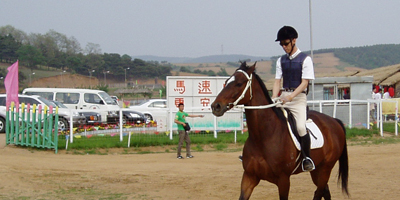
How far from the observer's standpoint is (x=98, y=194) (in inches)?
329

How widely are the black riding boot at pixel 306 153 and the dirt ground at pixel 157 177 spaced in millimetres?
2221

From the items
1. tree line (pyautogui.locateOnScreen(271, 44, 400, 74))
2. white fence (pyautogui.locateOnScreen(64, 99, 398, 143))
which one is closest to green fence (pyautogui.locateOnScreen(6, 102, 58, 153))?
white fence (pyautogui.locateOnScreen(64, 99, 398, 143))

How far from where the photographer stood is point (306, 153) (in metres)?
5.86

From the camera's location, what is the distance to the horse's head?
496cm

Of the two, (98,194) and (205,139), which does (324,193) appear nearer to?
(98,194)

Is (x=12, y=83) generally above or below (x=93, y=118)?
above

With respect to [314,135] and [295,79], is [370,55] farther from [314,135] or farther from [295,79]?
[295,79]

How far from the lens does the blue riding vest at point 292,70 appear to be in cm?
599

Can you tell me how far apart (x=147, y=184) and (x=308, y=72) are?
4.93m

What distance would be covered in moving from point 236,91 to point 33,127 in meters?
12.0

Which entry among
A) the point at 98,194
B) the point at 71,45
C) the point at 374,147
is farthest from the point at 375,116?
the point at 71,45

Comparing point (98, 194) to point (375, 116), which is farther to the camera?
point (375, 116)

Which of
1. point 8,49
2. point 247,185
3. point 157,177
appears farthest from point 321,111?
point 8,49

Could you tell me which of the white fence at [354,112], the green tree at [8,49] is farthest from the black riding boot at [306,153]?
the green tree at [8,49]
